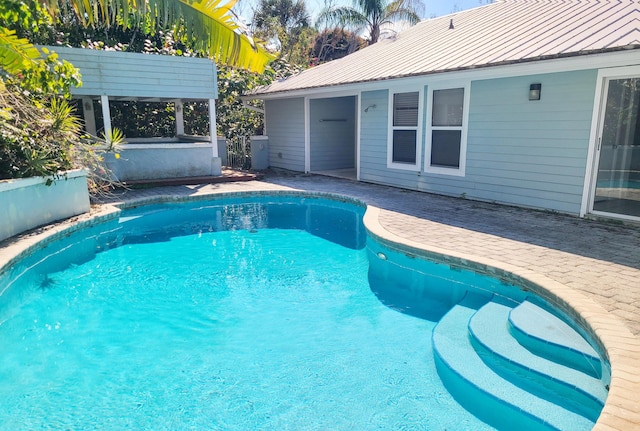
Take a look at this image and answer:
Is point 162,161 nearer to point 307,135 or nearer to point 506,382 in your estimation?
point 307,135

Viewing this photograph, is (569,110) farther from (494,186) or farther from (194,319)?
(194,319)

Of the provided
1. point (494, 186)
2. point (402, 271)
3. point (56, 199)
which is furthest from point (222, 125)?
point (402, 271)

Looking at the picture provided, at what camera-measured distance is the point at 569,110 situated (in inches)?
289

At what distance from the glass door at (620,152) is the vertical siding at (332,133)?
817 cm

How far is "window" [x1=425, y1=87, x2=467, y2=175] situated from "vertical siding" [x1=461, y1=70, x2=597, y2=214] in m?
0.27

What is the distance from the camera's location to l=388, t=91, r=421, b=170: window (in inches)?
402

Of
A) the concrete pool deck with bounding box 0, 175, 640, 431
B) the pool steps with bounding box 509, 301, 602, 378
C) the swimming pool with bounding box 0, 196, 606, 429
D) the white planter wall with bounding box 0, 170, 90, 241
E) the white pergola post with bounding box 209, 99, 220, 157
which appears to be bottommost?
the swimming pool with bounding box 0, 196, 606, 429

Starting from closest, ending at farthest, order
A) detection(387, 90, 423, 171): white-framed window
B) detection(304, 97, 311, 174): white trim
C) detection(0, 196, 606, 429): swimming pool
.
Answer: detection(0, 196, 606, 429): swimming pool, detection(387, 90, 423, 171): white-framed window, detection(304, 97, 311, 174): white trim

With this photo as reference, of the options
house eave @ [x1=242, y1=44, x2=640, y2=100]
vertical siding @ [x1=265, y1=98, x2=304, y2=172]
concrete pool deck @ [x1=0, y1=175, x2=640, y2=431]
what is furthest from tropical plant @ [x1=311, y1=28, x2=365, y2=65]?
concrete pool deck @ [x1=0, y1=175, x2=640, y2=431]

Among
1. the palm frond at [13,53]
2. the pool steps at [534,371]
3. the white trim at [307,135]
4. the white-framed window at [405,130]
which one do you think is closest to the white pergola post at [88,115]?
the palm frond at [13,53]

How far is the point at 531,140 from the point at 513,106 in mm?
764

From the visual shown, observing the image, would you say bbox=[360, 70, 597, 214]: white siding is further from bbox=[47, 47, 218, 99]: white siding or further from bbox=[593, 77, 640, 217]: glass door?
bbox=[47, 47, 218, 99]: white siding

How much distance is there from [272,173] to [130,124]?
6159 mm

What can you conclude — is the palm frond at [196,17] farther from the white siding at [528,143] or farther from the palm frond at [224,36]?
the white siding at [528,143]
